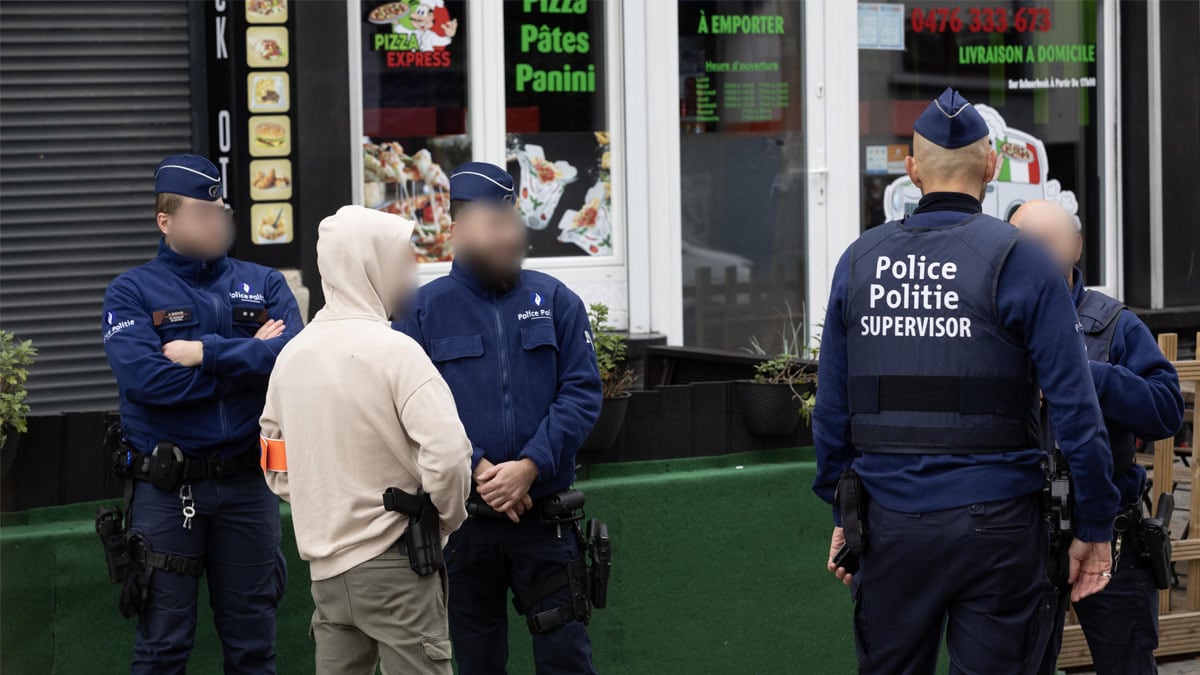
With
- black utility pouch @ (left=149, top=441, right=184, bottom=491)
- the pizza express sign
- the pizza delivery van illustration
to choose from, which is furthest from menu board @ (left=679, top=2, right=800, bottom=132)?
black utility pouch @ (left=149, top=441, right=184, bottom=491)

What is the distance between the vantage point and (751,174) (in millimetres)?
8398

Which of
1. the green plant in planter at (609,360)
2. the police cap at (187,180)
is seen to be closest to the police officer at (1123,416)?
the green plant in planter at (609,360)

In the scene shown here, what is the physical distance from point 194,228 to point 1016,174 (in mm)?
5783

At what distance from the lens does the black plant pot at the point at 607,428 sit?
18.2 feet

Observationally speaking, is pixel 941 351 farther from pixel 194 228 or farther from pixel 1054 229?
pixel 194 228

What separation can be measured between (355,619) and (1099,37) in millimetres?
6965

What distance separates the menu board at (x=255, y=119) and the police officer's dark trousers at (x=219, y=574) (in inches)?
107

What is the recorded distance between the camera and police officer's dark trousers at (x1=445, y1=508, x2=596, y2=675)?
4.52 meters

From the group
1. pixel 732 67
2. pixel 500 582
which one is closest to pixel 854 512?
pixel 500 582

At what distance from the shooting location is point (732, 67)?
8242 millimetres

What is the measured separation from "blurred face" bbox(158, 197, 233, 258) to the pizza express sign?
299 centimetres

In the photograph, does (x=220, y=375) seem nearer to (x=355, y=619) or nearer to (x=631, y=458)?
(x=355, y=619)

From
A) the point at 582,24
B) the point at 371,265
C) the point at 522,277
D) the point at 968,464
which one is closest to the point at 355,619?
the point at 371,265

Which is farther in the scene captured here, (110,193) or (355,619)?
(110,193)
